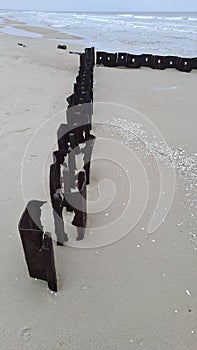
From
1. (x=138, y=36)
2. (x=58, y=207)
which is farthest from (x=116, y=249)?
(x=138, y=36)

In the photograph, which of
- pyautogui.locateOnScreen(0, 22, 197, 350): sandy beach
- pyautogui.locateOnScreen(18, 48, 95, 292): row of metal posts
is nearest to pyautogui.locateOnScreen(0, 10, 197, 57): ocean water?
pyautogui.locateOnScreen(0, 22, 197, 350): sandy beach

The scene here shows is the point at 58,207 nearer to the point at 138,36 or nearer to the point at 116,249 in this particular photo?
the point at 116,249

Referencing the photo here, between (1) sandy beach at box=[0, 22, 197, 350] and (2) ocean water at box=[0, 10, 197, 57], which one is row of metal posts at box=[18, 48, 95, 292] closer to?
(1) sandy beach at box=[0, 22, 197, 350]

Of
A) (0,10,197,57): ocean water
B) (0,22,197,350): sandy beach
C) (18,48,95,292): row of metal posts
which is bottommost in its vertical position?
(0,22,197,350): sandy beach

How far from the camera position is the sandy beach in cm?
205

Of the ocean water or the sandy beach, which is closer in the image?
the sandy beach

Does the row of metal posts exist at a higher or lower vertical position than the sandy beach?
higher

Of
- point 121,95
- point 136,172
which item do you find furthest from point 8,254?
point 121,95

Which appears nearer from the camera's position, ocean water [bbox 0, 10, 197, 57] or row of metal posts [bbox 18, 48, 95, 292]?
row of metal posts [bbox 18, 48, 95, 292]

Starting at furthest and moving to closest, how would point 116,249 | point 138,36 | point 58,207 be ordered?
point 138,36 < point 116,249 < point 58,207

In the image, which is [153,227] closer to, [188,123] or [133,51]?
[188,123]

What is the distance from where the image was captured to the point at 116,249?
268 centimetres

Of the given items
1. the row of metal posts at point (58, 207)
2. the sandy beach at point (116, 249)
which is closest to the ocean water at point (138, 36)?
the sandy beach at point (116, 249)

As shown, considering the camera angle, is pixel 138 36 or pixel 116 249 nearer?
pixel 116 249
